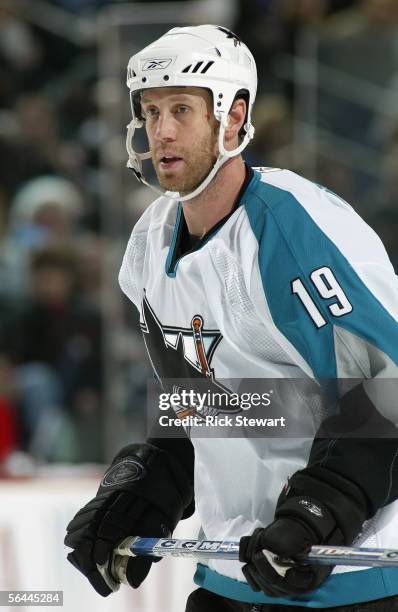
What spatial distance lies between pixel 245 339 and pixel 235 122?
0.41 m

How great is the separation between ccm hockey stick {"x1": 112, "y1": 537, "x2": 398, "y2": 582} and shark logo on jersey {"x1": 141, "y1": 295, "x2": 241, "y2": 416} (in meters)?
0.24

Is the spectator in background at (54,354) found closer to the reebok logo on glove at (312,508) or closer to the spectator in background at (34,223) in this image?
the spectator in background at (34,223)

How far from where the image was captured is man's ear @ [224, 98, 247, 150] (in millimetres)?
Result: 2176

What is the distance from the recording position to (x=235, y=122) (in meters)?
2.19

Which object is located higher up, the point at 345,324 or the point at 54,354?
the point at 345,324

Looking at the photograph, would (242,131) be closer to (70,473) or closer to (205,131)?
(205,131)

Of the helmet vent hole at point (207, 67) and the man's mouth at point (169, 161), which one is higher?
the helmet vent hole at point (207, 67)

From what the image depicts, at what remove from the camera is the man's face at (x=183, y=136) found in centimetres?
211

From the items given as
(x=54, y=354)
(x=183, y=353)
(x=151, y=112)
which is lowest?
(x=54, y=354)

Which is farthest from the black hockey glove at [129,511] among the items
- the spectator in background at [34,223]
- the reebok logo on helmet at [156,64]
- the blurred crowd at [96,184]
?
the spectator in background at [34,223]

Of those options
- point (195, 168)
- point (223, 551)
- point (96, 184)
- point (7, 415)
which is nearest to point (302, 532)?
point (223, 551)

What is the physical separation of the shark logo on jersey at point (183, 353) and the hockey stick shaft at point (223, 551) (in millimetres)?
242

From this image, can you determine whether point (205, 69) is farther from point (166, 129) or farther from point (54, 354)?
point (54, 354)

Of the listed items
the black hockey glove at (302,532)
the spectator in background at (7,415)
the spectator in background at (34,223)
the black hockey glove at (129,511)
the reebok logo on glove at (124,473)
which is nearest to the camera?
the black hockey glove at (302,532)
